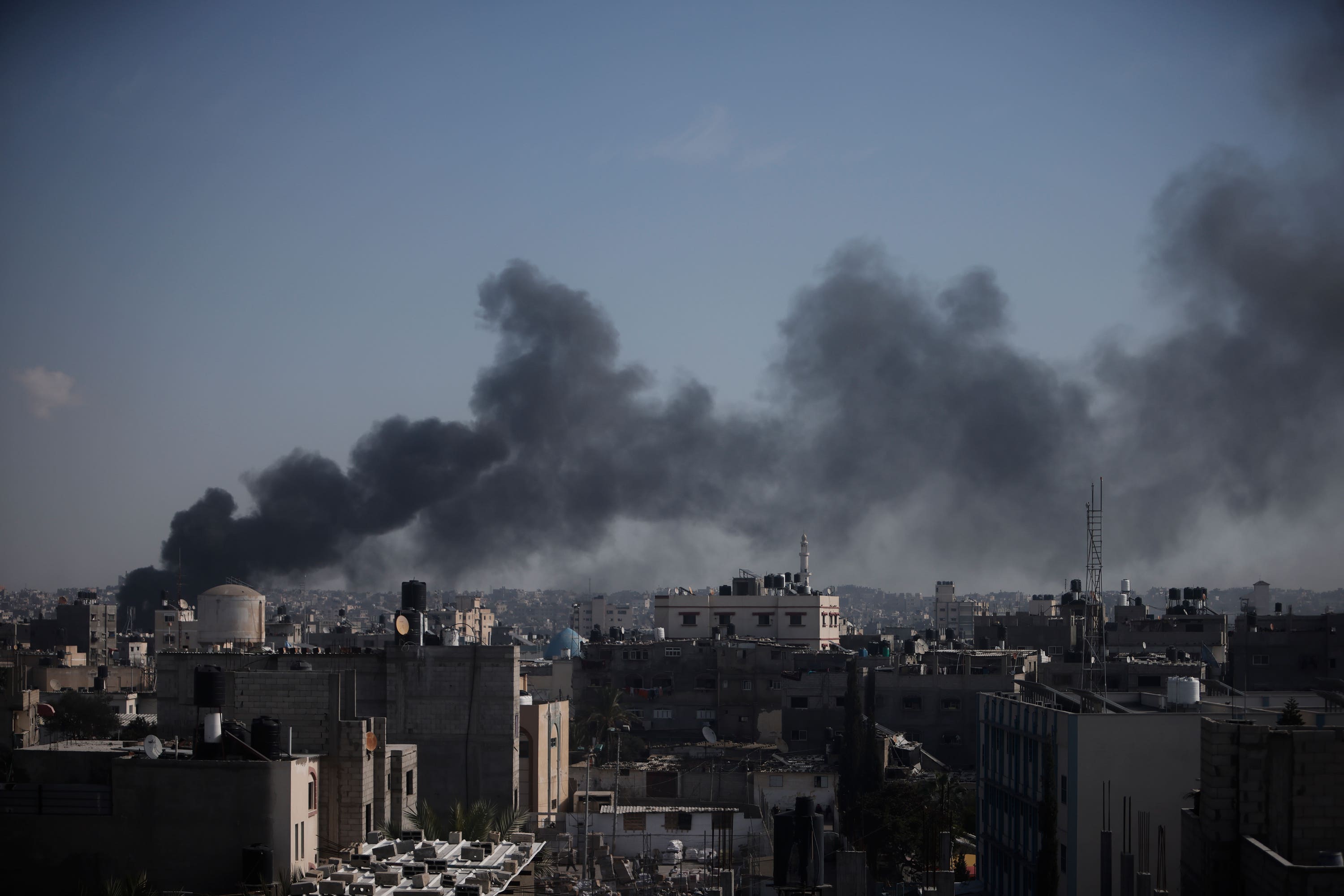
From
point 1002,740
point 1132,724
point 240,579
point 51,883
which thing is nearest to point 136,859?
point 51,883

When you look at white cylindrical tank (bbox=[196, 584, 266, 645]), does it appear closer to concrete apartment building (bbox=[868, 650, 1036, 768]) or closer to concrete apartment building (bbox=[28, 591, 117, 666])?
concrete apartment building (bbox=[868, 650, 1036, 768])

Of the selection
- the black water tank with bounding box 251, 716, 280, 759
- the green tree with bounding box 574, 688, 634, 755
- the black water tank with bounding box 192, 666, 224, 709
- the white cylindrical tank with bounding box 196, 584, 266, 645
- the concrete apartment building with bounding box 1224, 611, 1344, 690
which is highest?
the black water tank with bounding box 192, 666, 224, 709

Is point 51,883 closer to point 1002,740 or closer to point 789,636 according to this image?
point 1002,740

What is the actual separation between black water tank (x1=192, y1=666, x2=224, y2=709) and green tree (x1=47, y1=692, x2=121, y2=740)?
3229 centimetres

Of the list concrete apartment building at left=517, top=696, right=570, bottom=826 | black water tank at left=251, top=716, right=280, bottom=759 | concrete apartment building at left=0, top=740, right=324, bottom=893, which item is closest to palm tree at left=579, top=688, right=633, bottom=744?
concrete apartment building at left=517, top=696, right=570, bottom=826

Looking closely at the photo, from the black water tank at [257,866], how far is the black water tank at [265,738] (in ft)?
7.07

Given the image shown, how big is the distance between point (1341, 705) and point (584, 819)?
751 inches

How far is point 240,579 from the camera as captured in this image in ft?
372

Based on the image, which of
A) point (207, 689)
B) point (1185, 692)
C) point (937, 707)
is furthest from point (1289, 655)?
point (207, 689)

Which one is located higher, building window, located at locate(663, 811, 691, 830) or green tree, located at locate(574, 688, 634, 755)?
building window, located at locate(663, 811, 691, 830)

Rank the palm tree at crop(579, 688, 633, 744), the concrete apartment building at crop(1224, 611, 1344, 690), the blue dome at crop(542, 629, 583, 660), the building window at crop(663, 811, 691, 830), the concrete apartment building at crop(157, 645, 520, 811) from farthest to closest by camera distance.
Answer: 1. the blue dome at crop(542, 629, 583, 660)
2. the concrete apartment building at crop(1224, 611, 1344, 690)
3. the palm tree at crop(579, 688, 633, 744)
4. the building window at crop(663, 811, 691, 830)
5. the concrete apartment building at crop(157, 645, 520, 811)

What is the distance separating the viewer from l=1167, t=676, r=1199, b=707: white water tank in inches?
1344

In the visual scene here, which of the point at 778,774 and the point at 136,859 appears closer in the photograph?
the point at 136,859

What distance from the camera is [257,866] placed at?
2408cm
